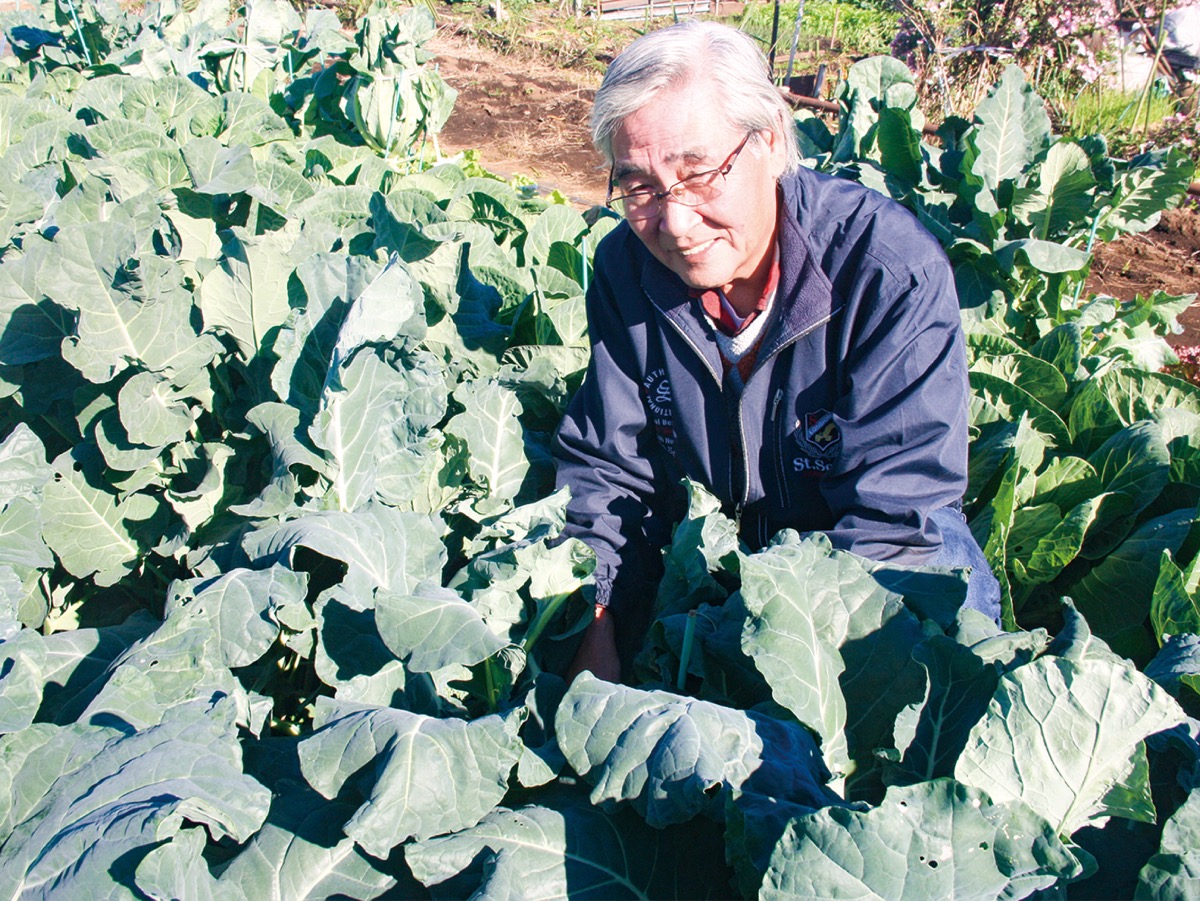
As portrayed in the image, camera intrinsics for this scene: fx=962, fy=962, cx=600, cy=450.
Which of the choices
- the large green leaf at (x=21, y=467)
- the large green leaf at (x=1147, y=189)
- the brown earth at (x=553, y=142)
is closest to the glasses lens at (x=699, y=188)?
the large green leaf at (x=21, y=467)

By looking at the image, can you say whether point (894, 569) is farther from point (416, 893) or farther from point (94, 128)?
point (94, 128)

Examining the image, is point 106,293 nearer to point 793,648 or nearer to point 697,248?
point 697,248

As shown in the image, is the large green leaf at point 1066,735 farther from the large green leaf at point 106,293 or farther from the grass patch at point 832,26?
the grass patch at point 832,26

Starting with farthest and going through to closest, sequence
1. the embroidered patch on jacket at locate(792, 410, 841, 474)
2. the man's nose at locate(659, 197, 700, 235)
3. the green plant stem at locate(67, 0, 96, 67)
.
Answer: the green plant stem at locate(67, 0, 96, 67) < the embroidered patch on jacket at locate(792, 410, 841, 474) < the man's nose at locate(659, 197, 700, 235)

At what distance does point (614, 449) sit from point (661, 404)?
0.57ft

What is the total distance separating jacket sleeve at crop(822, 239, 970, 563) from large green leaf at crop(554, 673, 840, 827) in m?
0.66

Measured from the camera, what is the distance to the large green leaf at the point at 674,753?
5.02 ft

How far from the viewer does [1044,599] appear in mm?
2834

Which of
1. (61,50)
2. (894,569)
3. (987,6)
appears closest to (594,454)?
(894,569)

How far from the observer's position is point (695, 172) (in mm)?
2062

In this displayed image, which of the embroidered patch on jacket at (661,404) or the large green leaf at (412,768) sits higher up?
the embroidered patch on jacket at (661,404)

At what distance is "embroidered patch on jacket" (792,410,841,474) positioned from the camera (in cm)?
234

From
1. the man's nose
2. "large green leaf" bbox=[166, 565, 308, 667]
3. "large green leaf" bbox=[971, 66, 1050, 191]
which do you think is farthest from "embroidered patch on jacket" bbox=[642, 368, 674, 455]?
"large green leaf" bbox=[971, 66, 1050, 191]

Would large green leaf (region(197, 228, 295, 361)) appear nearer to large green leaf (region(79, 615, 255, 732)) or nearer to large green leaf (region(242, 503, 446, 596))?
large green leaf (region(242, 503, 446, 596))
